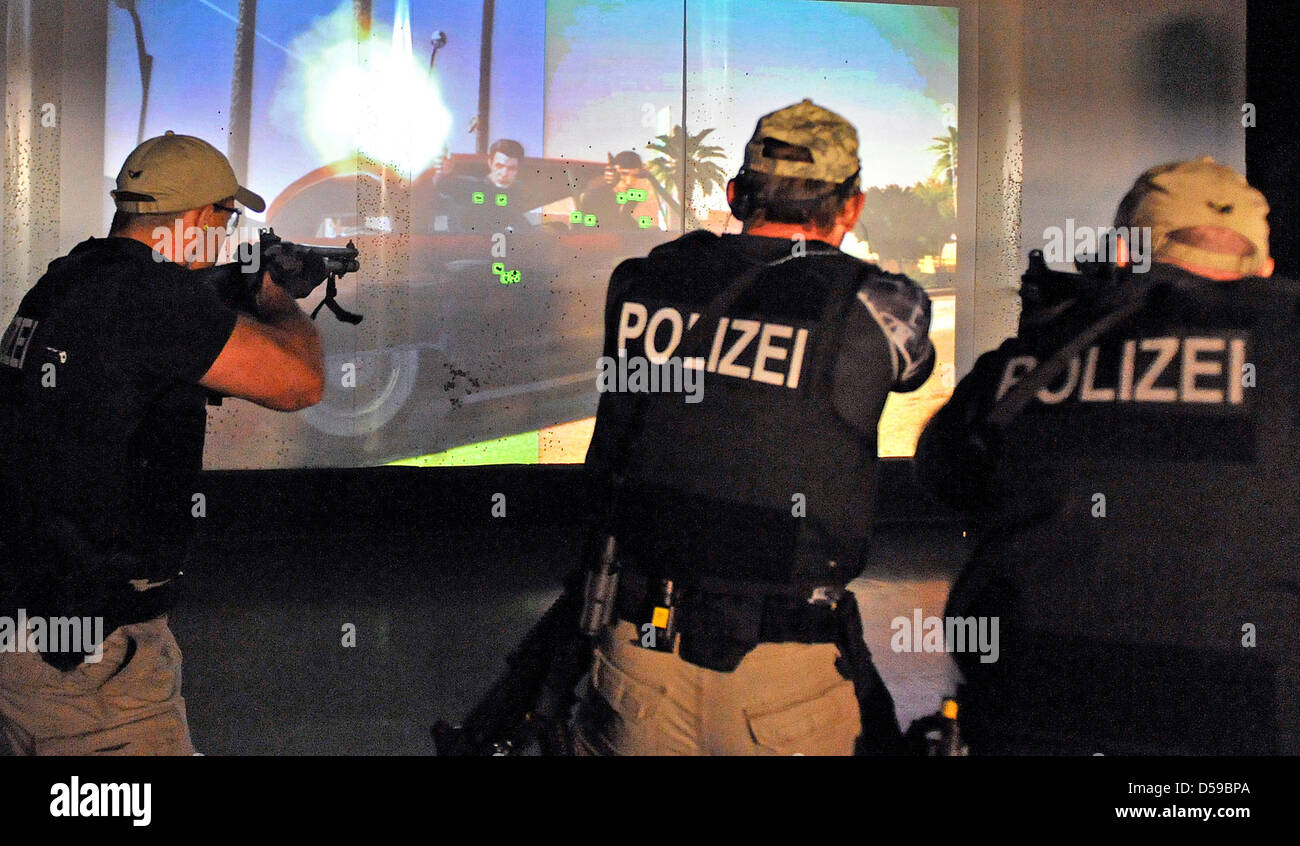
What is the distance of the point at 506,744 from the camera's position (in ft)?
6.24

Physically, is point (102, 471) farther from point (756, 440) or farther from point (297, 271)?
point (756, 440)

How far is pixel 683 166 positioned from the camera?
6242 mm

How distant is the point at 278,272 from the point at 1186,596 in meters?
1.72

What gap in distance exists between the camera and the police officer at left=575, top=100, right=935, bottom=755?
5.62ft

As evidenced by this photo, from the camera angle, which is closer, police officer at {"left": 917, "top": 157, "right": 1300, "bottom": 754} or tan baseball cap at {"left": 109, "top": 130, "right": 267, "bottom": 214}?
police officer at {"left": 917, "top": 157, "right": 1300, "bottom": 754}

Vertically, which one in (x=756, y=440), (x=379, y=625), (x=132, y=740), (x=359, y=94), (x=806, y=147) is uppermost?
(x=359, y=94)

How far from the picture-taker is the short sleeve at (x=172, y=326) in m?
2.03

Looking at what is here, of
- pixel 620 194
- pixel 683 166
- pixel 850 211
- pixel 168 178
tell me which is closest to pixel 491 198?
pixel 620 194

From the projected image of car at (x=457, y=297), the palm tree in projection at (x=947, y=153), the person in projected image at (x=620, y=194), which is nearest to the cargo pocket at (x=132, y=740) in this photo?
the projected image of car at (x=457, y=297)

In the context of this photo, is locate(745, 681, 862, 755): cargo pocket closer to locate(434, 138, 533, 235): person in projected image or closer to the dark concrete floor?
the dark concrete floor

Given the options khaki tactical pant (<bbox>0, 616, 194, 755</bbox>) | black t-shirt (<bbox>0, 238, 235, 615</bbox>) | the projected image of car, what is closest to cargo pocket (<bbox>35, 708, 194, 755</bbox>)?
khaki tactical pant (<bbox>0, 616, 194, 755</bbox>)

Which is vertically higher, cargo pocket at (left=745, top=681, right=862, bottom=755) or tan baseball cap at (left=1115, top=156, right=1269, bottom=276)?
tan baseball cap at (left=1115, top=156, right=1269, bottom=276)

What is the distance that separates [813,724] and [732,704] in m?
0.13

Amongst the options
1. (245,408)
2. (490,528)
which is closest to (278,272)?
(245,408)
